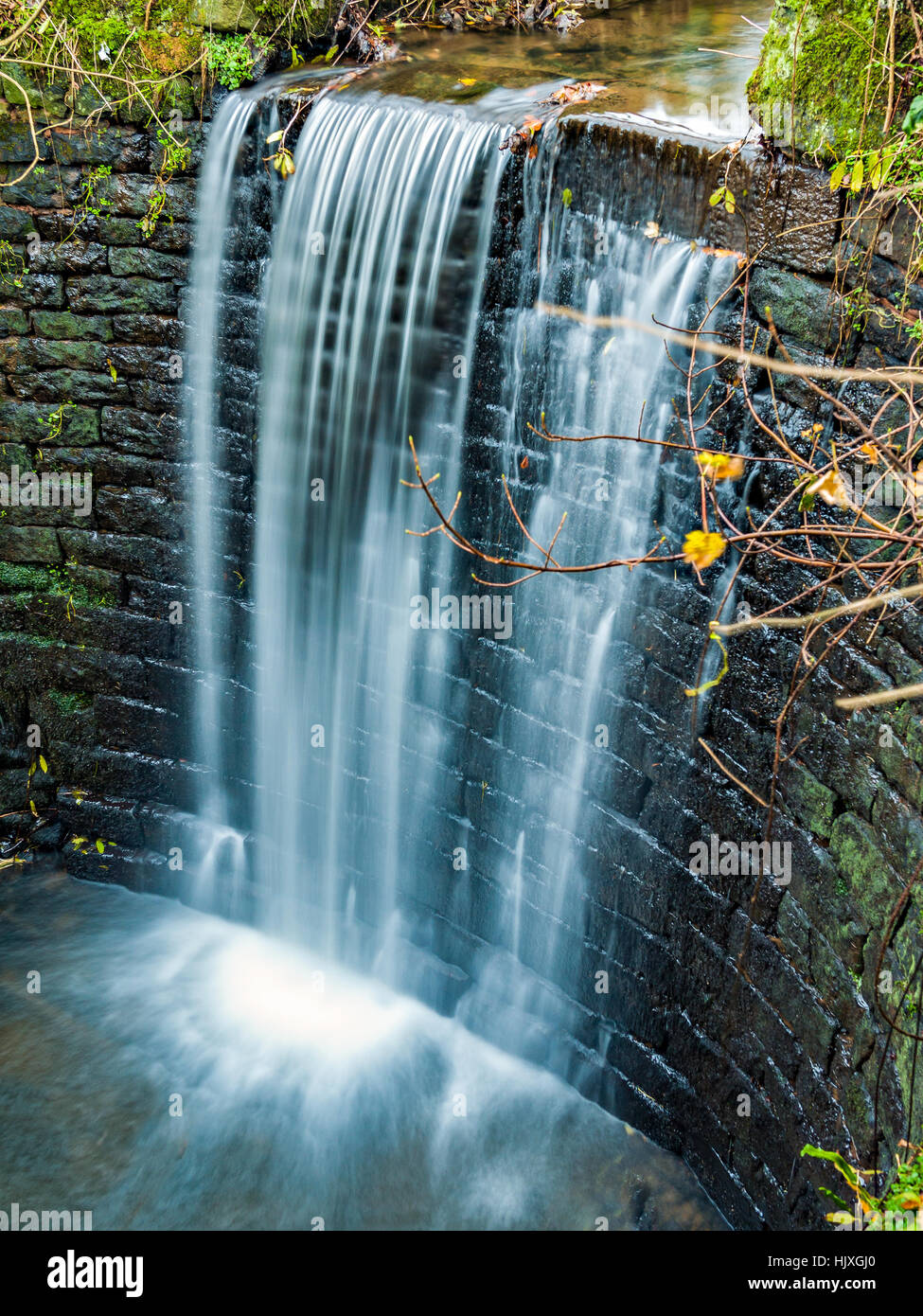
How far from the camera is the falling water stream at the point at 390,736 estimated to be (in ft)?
14.2

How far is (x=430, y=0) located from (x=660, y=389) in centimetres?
333

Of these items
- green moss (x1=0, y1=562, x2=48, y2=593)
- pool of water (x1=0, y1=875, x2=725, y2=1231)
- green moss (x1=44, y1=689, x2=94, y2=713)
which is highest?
green moss (x1=0, y1=562, x2=48, y2=593)

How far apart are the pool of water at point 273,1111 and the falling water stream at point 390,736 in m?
0.01

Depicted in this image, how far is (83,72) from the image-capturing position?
5.27 meters

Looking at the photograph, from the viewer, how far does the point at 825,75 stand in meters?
3.31

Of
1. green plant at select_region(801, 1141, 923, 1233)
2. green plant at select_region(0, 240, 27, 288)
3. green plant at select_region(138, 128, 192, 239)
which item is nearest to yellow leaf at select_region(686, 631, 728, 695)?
green plant at select_region(801, 1141, 923, 1233)

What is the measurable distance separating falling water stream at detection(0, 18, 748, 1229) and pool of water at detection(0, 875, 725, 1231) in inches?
0.6

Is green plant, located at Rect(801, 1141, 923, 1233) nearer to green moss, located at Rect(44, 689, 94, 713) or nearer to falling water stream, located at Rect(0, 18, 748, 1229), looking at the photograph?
falling water stream, located at Rect(0, 18, 748, 1229)

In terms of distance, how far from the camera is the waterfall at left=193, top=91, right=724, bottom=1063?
4266 mm

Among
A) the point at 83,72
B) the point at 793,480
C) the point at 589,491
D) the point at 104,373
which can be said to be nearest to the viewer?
the point at 793,480

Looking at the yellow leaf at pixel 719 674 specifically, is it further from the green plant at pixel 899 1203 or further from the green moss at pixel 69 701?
the green moss at pixel 69 701

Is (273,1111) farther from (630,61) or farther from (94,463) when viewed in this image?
(630,61)

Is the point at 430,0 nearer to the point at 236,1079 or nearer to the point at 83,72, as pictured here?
the point at 83,72
